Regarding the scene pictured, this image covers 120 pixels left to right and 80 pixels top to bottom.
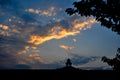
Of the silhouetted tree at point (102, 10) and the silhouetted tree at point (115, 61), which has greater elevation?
the silhouetted tree at point (102, 10)

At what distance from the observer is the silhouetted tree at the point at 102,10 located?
9117 millimetres

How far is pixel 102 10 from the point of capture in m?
9.28

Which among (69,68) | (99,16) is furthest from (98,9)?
(69,68)
